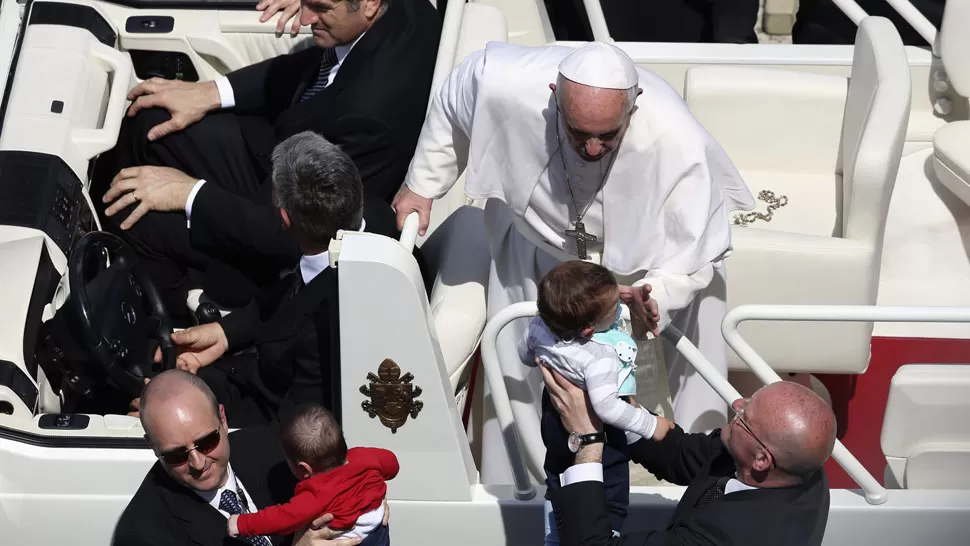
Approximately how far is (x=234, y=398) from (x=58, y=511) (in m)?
0.49

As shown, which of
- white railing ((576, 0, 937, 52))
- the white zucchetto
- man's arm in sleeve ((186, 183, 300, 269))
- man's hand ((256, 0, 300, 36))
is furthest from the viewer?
white railing ((576, 0, 937, 52))

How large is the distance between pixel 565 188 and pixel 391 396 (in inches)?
27.9

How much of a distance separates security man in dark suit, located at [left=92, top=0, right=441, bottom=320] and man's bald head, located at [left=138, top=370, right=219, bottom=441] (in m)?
0.93

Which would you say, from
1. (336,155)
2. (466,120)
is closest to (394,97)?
(466,120)

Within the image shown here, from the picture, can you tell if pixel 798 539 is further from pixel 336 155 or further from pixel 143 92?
pixel 143 92

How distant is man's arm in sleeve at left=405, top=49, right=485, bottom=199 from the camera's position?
2.93m

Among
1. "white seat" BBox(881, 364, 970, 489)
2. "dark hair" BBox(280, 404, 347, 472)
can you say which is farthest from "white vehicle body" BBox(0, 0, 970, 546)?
"dark hair" BBox(280, 404, 347, 472)

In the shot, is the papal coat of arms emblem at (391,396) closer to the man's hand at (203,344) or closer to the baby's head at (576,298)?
the baby's head at (576,298)

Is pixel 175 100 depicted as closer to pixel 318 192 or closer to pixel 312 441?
pixel 318 192

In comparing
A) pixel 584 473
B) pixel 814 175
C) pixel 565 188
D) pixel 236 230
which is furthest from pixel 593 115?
pixel 814 175

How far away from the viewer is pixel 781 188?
4.10 meters

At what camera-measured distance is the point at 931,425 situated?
9.16ft

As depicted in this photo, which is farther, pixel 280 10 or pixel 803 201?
pixel 803 201

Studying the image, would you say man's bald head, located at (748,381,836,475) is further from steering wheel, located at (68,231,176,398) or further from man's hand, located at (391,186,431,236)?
steering wheel, located at (68,231,176,398)
